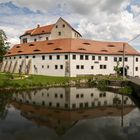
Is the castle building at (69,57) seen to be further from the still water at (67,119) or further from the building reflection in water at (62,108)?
the still water at (67,119)

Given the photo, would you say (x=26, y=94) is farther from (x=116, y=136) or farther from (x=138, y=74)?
(x=138, y=74)

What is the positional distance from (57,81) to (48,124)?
102 feet

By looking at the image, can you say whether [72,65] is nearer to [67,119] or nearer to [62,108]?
[62,108]

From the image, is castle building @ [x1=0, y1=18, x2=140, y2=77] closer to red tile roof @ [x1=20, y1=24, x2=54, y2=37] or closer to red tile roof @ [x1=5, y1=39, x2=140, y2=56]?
red tile roof @ [x1=5, y1=39, x2=140, y2=56]

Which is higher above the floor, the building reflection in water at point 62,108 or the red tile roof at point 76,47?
the red tile roof at point 76,47

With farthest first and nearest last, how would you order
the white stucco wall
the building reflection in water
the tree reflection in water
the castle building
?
the castle building, the white stucco wall, the tree reflection in water, the building reflection in water

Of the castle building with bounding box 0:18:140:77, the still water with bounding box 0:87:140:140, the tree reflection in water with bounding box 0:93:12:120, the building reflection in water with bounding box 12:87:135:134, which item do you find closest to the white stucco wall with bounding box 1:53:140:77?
the castle building with bounding box 0:18:140:77

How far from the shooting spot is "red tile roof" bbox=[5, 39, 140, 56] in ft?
205

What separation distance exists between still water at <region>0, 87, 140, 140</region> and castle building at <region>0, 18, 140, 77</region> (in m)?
27.1

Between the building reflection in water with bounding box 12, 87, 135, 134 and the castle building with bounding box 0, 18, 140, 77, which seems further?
the castle building with bounding box 0, 18, 140, 77

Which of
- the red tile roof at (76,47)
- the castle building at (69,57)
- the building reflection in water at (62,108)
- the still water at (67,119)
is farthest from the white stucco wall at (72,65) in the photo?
the still water at (67,119)

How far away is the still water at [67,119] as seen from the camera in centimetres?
1730

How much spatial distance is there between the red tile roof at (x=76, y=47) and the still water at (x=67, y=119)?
29.9 m

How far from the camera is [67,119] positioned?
22.1 meters
